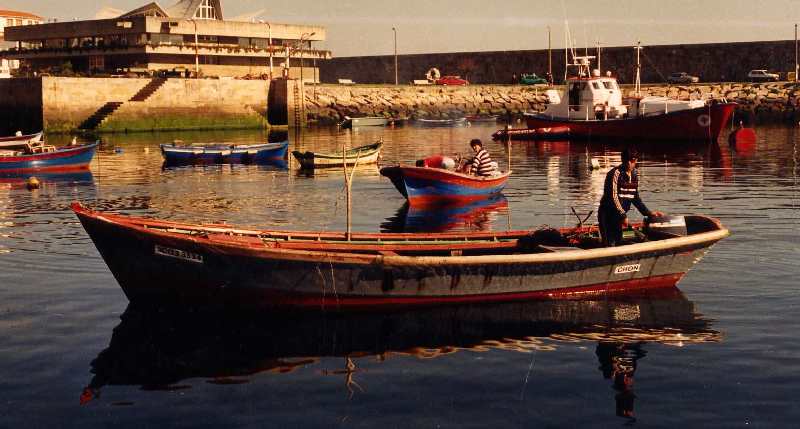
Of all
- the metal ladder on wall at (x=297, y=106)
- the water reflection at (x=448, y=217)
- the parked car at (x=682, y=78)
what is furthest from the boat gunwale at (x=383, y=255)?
the parked car at (x=682, y=78)

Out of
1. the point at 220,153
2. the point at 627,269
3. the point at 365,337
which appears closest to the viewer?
the point at 365,337

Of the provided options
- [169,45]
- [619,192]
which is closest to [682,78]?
[169,45]

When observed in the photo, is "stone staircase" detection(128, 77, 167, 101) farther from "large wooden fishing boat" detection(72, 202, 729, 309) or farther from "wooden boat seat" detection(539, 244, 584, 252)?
"wooden boat seat" detection(539, 244, 584, 252)

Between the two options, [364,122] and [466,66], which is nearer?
[364,122]

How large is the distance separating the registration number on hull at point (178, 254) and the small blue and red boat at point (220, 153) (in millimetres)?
32407

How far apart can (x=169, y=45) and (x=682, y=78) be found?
50071 mm

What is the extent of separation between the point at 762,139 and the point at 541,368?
52139 mm

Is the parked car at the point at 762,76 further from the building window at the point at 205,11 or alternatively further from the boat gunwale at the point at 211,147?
the boat gunwale at the point at 211,147

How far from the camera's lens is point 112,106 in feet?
246

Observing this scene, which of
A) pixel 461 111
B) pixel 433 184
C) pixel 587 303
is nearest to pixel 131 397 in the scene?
pixel 587 303

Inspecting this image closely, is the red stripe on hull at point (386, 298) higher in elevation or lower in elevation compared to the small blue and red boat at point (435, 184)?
lower

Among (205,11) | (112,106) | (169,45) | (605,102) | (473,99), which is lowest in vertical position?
(605,102)

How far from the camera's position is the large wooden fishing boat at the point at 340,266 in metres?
14.9

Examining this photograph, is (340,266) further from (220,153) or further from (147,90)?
(147,90)
